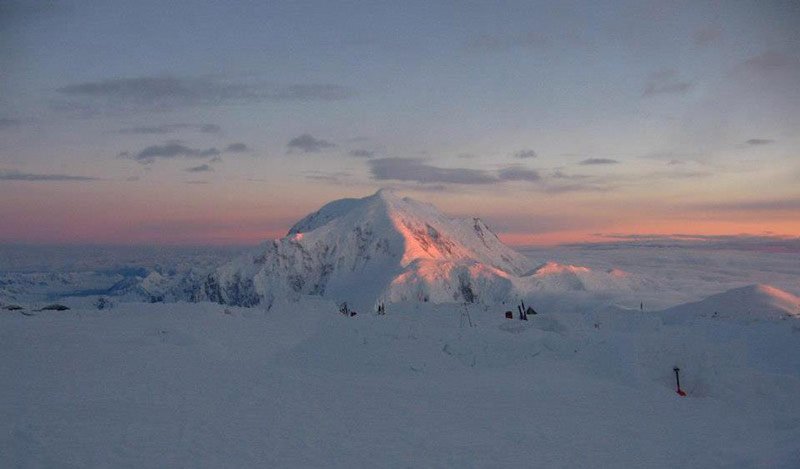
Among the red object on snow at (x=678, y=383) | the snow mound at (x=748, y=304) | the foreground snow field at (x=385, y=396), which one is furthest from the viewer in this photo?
the snow mound at (x=748, y=304)

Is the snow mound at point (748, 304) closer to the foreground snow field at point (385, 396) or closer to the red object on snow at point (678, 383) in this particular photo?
the foreground snow field at point (385, 396)

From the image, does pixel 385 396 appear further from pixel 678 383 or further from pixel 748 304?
pixel 748 304

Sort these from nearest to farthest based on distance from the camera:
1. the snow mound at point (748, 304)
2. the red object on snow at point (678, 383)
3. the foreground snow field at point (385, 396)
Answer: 1. the foreground snow field at point (385, 396)
2. the red object on snow at point (678, 383)
3. the snow mound at point (748, 304)

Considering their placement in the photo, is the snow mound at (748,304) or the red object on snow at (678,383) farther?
the snow mound at (748,304)

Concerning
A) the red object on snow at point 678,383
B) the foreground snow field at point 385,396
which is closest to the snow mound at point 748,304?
the foreground snow field at point 385,396

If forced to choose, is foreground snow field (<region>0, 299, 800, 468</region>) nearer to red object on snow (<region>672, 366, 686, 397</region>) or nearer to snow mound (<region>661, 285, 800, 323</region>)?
red object on snow (<region>672, 366, 686, 397</region>)

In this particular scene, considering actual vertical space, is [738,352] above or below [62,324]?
below

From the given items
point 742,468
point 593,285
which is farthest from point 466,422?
point 593,285

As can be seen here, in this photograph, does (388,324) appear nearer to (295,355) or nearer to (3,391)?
(295,355)
